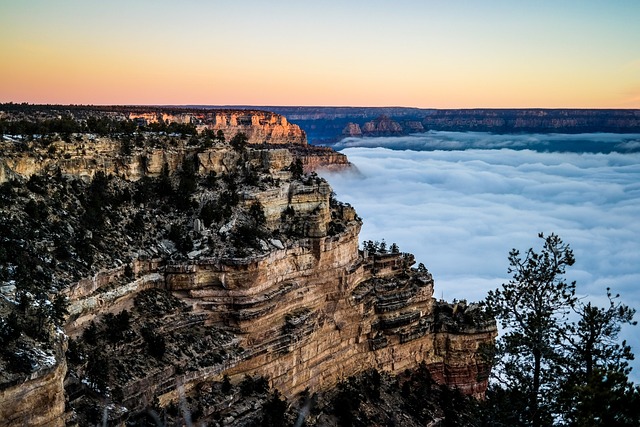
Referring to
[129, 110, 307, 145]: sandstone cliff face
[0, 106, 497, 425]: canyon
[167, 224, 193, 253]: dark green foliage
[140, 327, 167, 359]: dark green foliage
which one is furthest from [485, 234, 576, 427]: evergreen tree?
[129, 110, 307, 145]: sandstone cliff face

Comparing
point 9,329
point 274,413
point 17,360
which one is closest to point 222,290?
point 274,413

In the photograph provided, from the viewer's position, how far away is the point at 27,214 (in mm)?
26219

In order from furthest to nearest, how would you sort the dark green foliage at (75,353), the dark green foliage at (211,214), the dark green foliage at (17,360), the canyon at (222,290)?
the dark green foliage at (211,214) < the canyon at (222,290) < the dark green foliage at (75,353) < the dark green foliage at (17,360)

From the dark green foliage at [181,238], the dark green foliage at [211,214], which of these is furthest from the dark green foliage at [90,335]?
the dark green foliage at [211,214]

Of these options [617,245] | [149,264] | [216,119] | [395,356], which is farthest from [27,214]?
[617,245]

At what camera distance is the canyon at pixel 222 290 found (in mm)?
24172

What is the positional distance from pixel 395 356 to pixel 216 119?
7718 centimetres

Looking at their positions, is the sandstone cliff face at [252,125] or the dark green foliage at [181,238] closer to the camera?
the dark green foliage at [181,238]

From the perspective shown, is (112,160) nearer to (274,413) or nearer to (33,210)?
(33,210)

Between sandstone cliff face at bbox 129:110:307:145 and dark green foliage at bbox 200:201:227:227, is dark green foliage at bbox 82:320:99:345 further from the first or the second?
sandstone cliff face at bbox 129:110:307:145

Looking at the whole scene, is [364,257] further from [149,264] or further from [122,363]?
[122,363]

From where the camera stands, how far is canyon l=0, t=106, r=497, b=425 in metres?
24.2

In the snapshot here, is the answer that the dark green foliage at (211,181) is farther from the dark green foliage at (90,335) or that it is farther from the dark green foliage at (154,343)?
the dark green foliage at (90,335)

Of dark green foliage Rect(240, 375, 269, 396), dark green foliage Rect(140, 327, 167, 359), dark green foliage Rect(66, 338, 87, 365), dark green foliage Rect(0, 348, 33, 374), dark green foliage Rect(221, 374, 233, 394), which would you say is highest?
dark green foliage Rect(0, 348, 33, 374)
